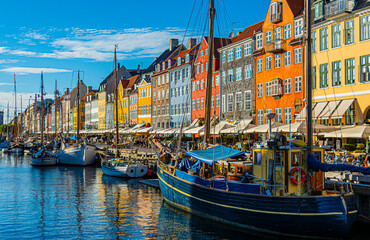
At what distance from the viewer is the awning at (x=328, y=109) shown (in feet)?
121

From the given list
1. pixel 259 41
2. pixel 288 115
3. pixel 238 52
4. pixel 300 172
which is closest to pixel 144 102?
pixel 238 52

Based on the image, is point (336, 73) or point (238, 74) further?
point (238, 74)

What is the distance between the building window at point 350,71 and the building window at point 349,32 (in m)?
1.61

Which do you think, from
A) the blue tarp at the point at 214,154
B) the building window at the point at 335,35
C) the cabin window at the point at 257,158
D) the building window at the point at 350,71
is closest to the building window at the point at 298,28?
the building window at the point at 335,35

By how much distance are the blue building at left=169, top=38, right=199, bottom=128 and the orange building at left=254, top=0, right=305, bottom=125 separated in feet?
65.7

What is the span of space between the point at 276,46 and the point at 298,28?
313cm

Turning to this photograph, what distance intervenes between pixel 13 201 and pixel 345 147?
2445cm

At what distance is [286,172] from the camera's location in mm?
19812

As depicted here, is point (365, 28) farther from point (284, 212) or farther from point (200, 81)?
point (200, 81)

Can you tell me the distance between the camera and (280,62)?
46.0 m

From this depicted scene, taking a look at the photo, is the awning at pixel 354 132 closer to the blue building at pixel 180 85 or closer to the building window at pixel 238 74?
the building window at pixel 238 74

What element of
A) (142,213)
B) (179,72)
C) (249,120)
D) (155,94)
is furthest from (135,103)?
(142,213)

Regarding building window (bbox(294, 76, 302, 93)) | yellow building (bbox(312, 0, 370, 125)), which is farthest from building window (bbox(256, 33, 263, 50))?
yellow building (bbox(312, 0, 370, 125))

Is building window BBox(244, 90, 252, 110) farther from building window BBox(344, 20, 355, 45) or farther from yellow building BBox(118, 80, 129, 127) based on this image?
yellow building BBox(118, 80, 129, 127)
